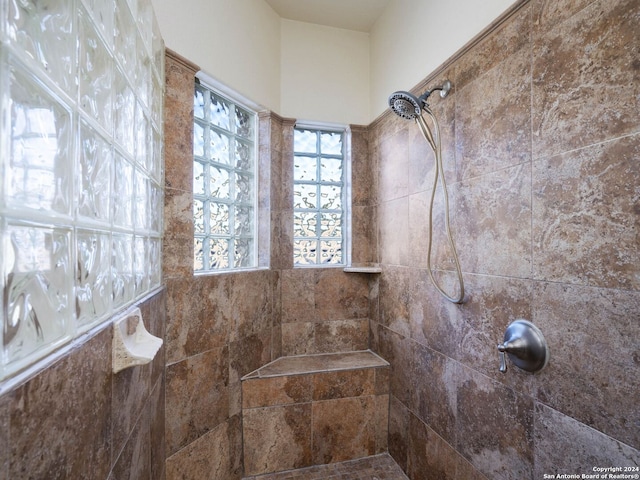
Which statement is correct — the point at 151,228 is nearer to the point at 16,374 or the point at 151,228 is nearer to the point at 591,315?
the point at 16,374

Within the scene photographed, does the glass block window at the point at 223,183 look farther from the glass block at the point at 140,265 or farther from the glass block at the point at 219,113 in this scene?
the glass block at the point at 140,265

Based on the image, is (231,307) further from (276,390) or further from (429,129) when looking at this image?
(429,129)

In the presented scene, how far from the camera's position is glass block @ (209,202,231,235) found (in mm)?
1660

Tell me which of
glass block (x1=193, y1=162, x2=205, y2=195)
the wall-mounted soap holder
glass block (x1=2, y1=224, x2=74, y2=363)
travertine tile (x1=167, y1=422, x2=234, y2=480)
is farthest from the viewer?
glass block (x1=193, y1=162, x2=205, y2=195)

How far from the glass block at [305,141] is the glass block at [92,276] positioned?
1639mm

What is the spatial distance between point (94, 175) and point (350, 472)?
1992 millimetres

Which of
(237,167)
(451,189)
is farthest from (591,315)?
(237,167)

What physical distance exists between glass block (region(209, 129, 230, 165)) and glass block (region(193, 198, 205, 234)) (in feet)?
0.91

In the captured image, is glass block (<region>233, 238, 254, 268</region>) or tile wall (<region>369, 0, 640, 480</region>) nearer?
tile wall (<region>369, 0, 640, 480</region>)

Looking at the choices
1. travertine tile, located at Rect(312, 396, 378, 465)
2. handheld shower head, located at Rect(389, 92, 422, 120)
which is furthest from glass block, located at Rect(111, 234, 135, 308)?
travertine tile, located at Rect(312, 396, 378, 465)

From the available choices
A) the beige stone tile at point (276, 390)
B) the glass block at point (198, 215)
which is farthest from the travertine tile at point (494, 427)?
the glass block at point (198, 215)

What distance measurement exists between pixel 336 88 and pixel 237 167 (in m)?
0.95

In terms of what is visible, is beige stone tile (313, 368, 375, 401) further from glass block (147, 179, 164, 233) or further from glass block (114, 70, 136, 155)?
glass block (114, 70, 136, 155)

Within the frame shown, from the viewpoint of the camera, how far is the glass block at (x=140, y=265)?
35.6 inches
